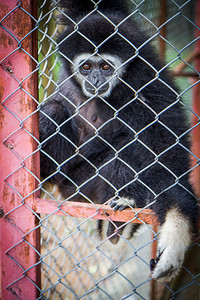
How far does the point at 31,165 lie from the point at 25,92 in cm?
49

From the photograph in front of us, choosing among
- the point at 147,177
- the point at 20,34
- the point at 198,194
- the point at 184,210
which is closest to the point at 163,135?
the point at 147,177

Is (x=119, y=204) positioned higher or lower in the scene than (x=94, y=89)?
lower

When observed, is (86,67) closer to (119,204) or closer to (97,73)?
(97,73)

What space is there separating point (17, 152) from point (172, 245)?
1218 mm

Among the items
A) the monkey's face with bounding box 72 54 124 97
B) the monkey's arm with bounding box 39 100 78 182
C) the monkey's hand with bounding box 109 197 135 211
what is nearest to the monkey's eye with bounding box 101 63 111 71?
the monkey's face with bounding box 72 54 124 97

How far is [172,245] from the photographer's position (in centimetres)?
207

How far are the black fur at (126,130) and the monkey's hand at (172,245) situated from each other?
0.20 feet

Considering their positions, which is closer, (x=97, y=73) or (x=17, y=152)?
(x=17, y=152)

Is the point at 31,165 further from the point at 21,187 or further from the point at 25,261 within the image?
the point at 25,261

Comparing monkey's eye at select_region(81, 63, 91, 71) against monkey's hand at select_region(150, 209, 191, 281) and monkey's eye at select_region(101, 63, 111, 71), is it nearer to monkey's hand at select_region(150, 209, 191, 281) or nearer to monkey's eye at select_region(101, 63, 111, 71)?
monkey's eye at select_region(101, 63, 111, 71)

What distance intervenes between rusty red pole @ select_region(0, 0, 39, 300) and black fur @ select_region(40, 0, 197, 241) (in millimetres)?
215

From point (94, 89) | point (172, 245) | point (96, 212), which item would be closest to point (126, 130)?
point (94, 89)

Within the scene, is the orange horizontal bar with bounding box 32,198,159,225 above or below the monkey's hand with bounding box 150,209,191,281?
above

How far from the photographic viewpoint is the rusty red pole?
78.2 inches
